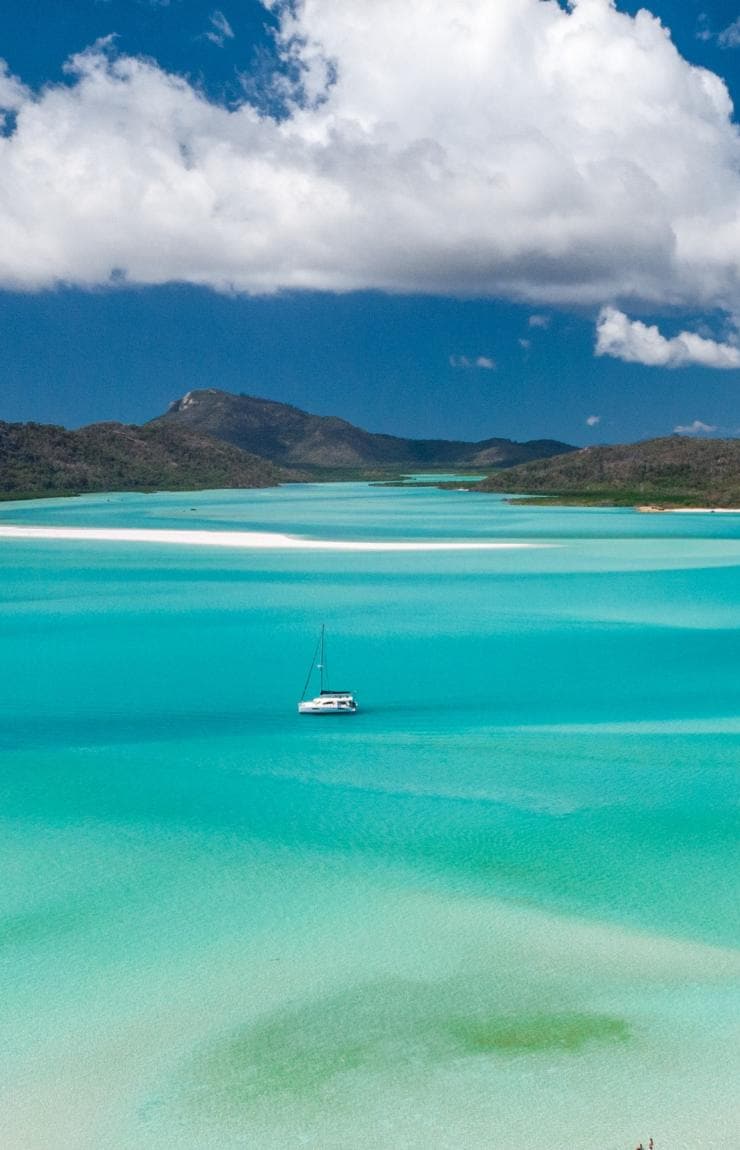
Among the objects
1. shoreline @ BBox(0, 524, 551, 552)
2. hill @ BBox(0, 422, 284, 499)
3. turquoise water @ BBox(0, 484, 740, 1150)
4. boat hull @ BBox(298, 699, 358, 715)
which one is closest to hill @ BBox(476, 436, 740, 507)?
hill @ BBox(0, 422, 284, 499)

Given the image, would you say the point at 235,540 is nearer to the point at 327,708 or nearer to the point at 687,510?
the point at 327,708

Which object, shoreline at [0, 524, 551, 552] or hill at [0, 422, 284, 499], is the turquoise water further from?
hill at [0, 422, 284, 499]

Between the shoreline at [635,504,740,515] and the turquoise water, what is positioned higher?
the shoreline at [635,504,740,515]

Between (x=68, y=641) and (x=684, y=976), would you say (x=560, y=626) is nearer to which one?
(x=68, y=641)

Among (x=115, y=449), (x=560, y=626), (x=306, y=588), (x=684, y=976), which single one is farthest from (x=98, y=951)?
(x=115, y=449)

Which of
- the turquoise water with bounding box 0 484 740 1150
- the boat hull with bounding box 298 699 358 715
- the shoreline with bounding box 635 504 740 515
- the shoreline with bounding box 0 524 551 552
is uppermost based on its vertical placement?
the shoreline with bounding box 635 504 740 515

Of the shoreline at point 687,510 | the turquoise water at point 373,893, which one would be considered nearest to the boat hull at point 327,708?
the turquoise water at point 373,893

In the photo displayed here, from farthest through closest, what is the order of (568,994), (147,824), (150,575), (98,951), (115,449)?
(115,449) < (150,575) < (147,824) < (98,951) < (568,994)
